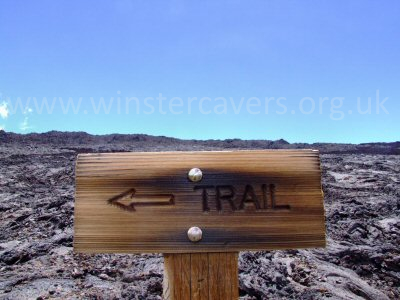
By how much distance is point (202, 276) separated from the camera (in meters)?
0.99

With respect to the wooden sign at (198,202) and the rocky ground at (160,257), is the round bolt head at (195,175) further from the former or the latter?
the rocky ground at (160,257)

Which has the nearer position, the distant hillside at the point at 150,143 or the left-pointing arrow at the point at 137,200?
the left-pointing arrow at the point at 137,200

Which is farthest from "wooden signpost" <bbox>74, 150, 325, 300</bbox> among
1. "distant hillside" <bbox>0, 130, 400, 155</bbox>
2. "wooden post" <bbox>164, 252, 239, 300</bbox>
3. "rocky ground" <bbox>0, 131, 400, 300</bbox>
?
"distant hillside" <bbox>0, 130, 400, 155</bbox>

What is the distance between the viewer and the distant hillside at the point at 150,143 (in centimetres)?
955

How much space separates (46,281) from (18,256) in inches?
26.5

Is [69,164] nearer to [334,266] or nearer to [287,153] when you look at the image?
[334,266]

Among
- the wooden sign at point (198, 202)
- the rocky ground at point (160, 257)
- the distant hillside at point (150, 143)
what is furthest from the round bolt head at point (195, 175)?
the distant hillside at point (150, 143)

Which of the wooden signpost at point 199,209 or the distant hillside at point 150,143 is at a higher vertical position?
the distant hillside at point 150,143

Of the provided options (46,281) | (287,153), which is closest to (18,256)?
(46,281)

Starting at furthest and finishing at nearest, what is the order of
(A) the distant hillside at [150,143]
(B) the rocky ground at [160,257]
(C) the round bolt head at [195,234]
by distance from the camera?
(A) the distant hillside at [150,143], (B) the rocky ground at [160,257], (C) the round bolt head at [195,234]

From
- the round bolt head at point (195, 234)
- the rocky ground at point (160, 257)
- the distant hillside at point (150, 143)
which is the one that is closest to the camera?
the round bolt head at point (195, 234)

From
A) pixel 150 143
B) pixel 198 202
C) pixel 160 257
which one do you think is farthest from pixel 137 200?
pixel 150 143

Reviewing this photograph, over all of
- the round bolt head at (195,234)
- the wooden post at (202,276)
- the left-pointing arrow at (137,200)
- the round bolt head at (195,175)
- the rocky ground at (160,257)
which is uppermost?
the round bolt head at (195,175)

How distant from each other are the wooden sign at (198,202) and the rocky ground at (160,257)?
157cm
